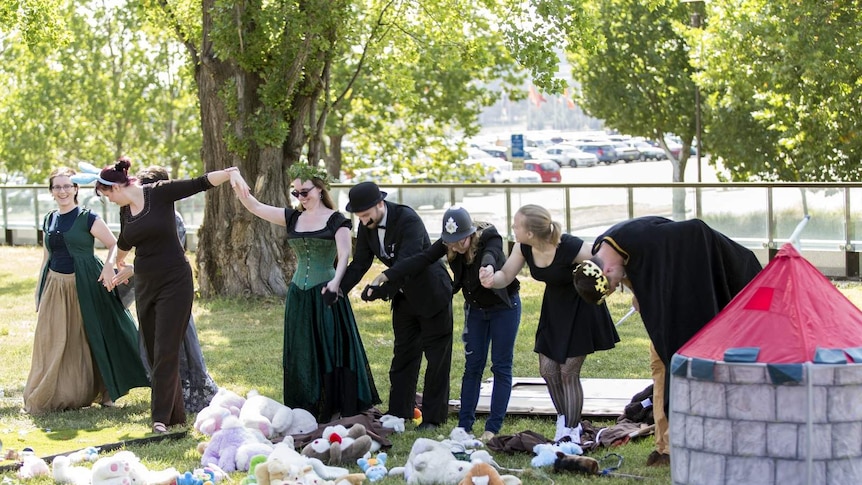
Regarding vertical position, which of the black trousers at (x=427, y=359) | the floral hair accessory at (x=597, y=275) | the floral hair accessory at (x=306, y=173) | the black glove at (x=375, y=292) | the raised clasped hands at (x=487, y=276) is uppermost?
the floral hair accessory at (x=306, y=173)

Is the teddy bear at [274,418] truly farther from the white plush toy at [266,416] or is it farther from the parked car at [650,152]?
the parked car at [650,152]

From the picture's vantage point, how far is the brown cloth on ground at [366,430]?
730 cm

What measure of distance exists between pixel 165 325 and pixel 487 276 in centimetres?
241

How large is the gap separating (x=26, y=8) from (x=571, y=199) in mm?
8057

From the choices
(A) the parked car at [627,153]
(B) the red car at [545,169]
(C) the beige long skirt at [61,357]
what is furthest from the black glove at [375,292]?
(A) the parked car at [627,153]

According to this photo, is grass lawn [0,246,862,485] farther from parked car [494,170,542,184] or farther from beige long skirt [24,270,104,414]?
parked car [494,170,542,184]

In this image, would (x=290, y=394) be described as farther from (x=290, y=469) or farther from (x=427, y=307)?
(x=290, y=469)

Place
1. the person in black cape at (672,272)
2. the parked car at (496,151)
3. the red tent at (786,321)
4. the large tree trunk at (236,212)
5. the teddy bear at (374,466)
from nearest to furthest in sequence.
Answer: the red tent at (786,321) < the person in black cape at (672,272) < the teddy bear at (374,466) < the large tree trunk at (236,212) < the parked car at (496,151)

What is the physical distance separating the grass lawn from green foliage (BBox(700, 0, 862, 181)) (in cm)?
596

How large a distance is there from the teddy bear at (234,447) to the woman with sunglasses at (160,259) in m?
1.05

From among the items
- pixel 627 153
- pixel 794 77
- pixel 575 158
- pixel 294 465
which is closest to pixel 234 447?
pixel 294 465

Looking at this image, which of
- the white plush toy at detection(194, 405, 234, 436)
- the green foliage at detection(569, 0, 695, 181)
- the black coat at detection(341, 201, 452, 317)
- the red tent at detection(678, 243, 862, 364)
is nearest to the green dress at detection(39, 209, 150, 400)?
the white plush toy at detection(194, 405, 234, 436)

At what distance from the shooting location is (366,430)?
7.28 meters

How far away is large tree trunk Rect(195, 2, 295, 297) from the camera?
578 inches
